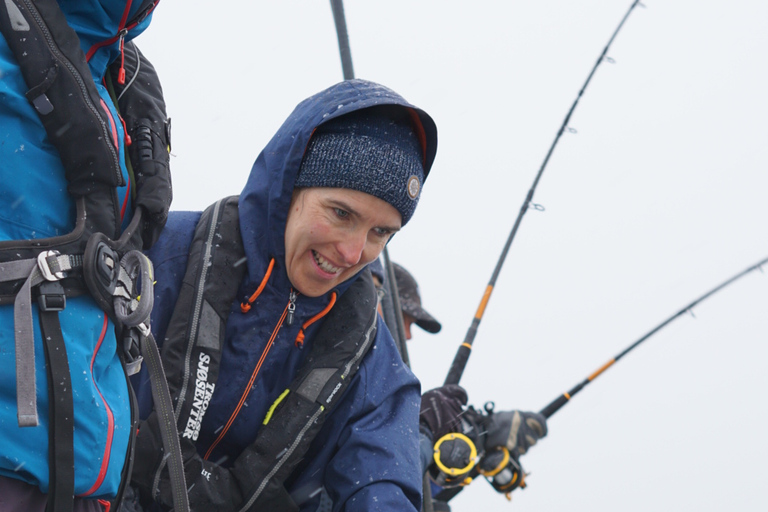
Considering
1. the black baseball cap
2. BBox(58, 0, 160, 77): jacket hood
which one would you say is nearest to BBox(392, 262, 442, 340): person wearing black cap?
the black baseball cap

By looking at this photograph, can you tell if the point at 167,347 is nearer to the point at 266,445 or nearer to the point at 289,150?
the point at 266,445

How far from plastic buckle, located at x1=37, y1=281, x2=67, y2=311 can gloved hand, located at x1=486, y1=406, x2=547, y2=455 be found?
2647 mm

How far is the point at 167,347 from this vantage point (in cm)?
183

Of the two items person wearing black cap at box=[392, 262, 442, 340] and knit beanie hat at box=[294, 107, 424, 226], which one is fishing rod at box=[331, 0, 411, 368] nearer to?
knit beanie hat at box=[294, 107, 424, 226]

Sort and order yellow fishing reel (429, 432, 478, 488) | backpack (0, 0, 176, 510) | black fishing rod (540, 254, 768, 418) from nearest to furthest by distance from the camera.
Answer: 1. backpack (0, 0, 176, 510)
2. yellow fishing reel (429, 432, 478, 488)
3. black fishing rod (540, 254, 768, 418)

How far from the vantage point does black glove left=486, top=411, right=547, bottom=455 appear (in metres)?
3.55

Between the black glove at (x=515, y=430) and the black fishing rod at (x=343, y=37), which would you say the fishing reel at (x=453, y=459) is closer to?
the black glove at (x=515, y=430)

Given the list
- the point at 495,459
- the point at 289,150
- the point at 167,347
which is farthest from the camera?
the point at 495,459

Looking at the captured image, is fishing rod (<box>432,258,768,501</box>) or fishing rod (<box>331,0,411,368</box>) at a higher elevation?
fishing rod (<box>331,0,411,368</box>)

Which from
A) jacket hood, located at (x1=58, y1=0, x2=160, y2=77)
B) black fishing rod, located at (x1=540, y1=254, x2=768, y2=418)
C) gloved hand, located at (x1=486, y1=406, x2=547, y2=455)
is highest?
jacket hood, located at (x1=58, y1=0, x2=160, y2=77)

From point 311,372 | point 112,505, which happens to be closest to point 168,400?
point 112,505

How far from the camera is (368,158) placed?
1916 millimetres

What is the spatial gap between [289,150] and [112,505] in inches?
36.5

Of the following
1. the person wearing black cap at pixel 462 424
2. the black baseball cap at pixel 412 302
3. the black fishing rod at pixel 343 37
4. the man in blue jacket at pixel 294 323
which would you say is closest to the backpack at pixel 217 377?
the man in blue jacket at pixel 294 323
